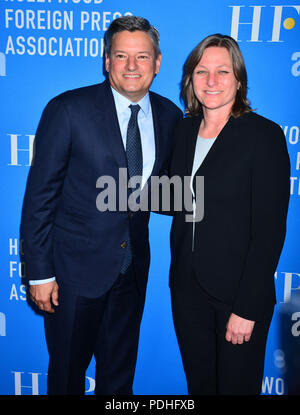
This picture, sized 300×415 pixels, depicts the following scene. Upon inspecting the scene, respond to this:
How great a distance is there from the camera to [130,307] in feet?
6.46

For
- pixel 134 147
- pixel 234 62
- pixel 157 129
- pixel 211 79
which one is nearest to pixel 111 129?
pixel 134 147

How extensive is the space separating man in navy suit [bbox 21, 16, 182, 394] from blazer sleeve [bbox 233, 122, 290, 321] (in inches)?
20.7

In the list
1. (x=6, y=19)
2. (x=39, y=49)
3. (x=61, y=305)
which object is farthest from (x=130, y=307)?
(x=6, y=19)

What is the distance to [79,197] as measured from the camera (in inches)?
66.9

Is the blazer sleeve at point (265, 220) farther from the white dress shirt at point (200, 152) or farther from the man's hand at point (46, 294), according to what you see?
the man's hand at point (46, 294)

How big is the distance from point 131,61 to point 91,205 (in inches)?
26.5

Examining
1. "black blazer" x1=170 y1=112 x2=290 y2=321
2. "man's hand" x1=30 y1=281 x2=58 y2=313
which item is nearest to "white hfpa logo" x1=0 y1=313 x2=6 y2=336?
"man's hand" x1=30 y1=281 x2=58 y2=313

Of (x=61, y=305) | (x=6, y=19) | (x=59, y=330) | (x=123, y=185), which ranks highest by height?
(x=6, y=19)

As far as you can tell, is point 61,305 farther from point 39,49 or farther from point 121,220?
point 39,49

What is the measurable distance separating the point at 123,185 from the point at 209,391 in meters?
1.20

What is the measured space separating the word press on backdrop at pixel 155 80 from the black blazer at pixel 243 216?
55 centimetres

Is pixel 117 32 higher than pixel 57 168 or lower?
higher
